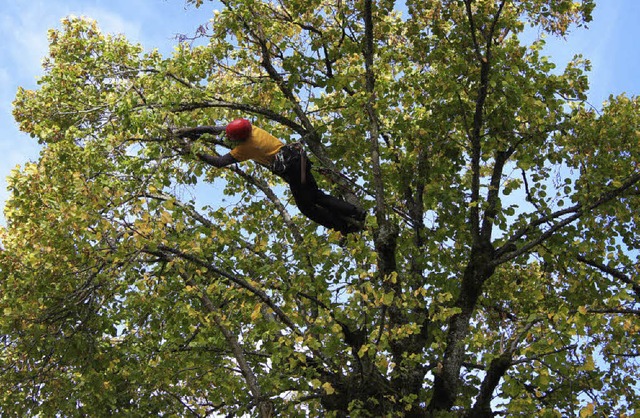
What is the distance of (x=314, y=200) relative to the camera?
28.5ft

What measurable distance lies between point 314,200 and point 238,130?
1.50 m

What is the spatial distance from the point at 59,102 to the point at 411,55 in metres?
5.78

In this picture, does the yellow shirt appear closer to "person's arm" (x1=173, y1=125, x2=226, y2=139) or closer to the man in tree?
the man in tree

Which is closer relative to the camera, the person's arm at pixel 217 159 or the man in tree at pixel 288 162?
the man in tree at pixel 288 162

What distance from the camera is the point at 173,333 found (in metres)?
10.3

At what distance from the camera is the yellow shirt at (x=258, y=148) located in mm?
8109

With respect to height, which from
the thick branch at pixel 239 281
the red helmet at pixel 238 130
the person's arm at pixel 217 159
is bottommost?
the thick branch at pixel 239 281

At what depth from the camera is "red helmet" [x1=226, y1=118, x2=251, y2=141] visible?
7.96 metres

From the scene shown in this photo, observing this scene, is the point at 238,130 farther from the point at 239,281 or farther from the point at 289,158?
the point at 239,281

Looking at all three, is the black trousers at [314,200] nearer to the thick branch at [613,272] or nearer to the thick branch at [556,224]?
the thick branch at [556,224]

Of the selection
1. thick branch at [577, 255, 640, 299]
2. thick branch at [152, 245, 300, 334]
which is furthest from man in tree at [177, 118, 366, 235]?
thick branch at [577, 255, 640, 299]

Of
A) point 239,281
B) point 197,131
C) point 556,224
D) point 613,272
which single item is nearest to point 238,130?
point 197,131

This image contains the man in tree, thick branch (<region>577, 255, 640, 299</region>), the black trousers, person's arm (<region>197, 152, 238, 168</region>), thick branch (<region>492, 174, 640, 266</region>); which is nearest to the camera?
thick branch (<region>492, 174, 640, 266</region>)

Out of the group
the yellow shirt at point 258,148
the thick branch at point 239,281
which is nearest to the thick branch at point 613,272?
the yellow shirt at point 258,148
